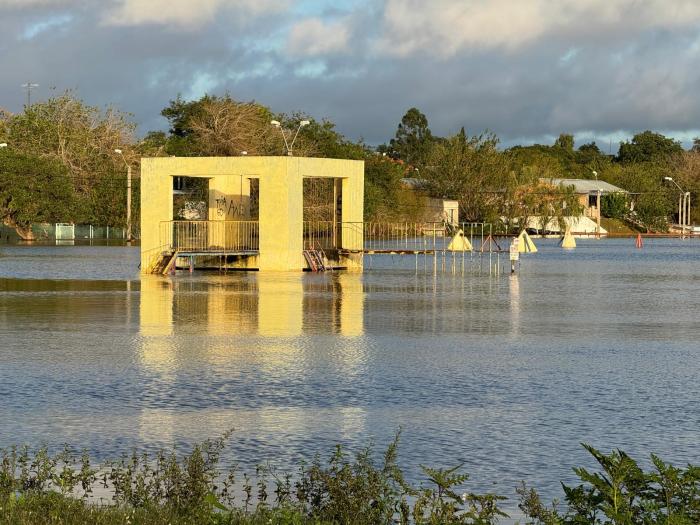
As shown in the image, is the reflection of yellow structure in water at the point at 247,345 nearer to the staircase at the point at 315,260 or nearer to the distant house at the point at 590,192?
the staircase at the point at 315,260

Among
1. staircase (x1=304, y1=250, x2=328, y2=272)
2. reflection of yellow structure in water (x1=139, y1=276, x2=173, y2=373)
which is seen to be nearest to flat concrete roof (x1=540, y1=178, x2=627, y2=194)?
staircase (x1=304, y1=250, x2=328, y2=272)

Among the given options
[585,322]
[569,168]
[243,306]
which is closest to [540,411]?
[585,322]

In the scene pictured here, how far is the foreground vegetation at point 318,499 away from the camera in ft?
26.5

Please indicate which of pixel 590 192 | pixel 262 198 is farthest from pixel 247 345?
pixel 590 192

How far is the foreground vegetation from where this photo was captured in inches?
318

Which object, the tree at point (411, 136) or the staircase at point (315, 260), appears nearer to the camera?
the staircase at point (315, 260)

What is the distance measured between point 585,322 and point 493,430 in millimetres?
14265

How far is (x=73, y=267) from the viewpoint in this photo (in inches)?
2039

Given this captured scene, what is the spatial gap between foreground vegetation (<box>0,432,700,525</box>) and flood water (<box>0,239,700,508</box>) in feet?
4.34

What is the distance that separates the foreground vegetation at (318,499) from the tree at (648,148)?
563ft

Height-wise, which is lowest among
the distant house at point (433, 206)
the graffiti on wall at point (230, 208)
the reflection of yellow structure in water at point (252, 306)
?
the reflection of yellow structure in water at point (252, 306)

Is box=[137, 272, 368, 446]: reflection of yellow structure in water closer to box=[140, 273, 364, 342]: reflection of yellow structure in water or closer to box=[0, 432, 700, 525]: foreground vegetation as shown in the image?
box=[140, 273, 364, 342]: reflection of yellow structure in water

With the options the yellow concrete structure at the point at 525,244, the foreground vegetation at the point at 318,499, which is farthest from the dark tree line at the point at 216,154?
the foreground vegetation at the point at 318,499

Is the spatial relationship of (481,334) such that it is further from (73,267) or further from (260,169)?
(73,267)
